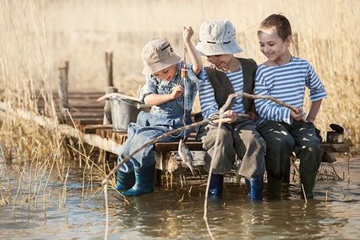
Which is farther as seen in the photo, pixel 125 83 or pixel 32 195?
pixel 125 83

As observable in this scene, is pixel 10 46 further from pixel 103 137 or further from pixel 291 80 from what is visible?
pixel 291 80

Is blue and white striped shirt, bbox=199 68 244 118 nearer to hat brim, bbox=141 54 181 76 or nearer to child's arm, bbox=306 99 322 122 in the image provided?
hat brim, bbox=141 54 181 76

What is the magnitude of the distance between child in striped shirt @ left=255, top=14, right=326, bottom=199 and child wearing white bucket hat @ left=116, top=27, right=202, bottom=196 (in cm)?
60

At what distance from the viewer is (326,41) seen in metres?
12.1

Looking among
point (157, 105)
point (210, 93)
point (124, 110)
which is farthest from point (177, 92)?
point (124, 110)

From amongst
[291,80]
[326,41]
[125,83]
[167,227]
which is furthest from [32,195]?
[125,83]

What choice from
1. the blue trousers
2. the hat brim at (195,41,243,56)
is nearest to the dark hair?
the hat brim at (195,41,243,56)

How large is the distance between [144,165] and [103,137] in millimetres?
1997

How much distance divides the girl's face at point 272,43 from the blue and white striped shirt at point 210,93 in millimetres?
313

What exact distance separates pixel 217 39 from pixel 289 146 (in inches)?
41.8

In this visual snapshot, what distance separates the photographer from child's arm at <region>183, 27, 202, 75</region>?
28.7 feet

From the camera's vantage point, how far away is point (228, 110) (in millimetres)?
8859

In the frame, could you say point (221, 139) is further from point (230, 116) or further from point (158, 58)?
point (158, 58)

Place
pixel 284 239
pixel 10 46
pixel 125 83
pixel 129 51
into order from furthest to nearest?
pixel 129 51 < pixel 125 83 < pixel 10 46 < pixel 284 239
